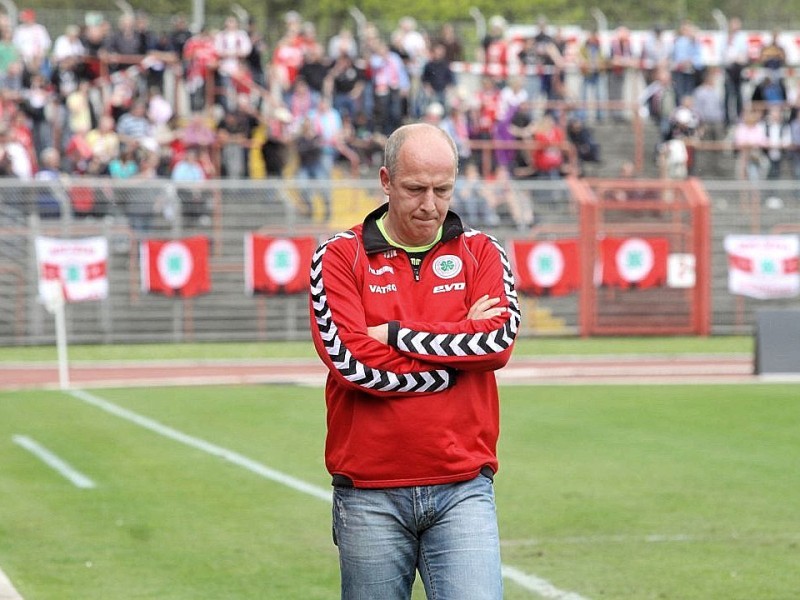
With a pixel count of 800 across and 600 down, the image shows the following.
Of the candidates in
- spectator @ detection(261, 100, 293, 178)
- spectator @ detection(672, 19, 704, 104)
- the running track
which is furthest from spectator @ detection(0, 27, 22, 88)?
spectator @ detection(672, 19, 704, 104)

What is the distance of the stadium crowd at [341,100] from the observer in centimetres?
2859

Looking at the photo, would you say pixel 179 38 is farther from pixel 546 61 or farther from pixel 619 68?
pixel 619 68

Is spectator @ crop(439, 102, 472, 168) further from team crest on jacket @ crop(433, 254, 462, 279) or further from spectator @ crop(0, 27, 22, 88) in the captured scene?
team crest on jacket @ crop(433, 254, 462, 279)

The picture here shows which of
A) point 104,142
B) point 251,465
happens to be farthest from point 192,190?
point 251,465

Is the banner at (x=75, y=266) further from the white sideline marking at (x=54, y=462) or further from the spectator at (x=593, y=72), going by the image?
the spectator at (x=593, y=72)

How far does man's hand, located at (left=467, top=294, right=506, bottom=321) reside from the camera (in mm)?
4688

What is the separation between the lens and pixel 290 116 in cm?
3005

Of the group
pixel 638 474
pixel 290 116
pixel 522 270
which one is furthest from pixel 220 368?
pixel 638 474

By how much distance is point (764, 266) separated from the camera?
92.5 ft

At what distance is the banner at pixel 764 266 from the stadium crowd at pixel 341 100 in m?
3.46

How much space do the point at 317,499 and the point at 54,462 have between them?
9.42 feet

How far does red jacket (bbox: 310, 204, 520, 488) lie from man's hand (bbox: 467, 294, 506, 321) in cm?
2

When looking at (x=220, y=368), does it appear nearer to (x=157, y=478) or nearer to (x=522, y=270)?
(x=522, y=270)

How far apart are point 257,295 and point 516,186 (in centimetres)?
502
